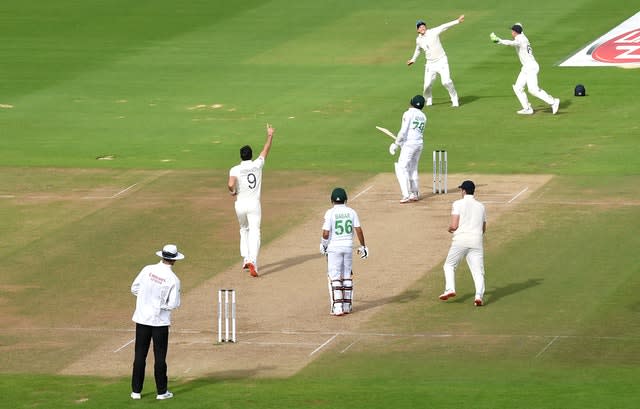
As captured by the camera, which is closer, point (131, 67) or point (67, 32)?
point (131, 67)

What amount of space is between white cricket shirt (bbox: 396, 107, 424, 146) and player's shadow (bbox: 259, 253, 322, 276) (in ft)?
14.2

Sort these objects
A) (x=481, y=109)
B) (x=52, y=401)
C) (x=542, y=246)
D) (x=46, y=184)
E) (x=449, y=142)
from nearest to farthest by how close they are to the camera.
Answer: (x=52, y=401) → (x=542, y=246) → (x=46, y=184) → (x=449, y=142) → (x=481, y=109)

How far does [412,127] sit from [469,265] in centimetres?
750

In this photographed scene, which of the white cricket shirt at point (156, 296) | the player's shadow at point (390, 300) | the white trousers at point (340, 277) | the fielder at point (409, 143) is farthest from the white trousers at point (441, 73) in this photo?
the white cricket shirt at point (156, 296)

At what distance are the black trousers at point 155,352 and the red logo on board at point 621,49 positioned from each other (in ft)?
95.8

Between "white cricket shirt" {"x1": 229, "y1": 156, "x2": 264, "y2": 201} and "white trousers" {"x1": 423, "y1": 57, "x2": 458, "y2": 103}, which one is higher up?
"white trousers" {"x1": 423, "y1": 57, "x2": 458, "y2": 103}

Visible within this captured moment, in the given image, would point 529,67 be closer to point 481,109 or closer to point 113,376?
point 481,109

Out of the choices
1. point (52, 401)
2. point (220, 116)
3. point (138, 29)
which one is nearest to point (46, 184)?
point (220, 116)

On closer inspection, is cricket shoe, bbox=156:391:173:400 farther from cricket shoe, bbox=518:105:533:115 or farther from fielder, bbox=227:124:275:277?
cricket shoe, bbox=518:105:533:115

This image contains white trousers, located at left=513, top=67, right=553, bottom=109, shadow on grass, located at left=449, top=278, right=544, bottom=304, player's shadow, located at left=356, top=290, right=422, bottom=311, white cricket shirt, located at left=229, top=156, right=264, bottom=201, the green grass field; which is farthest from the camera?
white trousers, located at left=513, top=67, right=553, bottom=109

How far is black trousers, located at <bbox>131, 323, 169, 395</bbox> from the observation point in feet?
71.0

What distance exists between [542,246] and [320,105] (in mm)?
15593

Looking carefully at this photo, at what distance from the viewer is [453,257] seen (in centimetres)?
2636

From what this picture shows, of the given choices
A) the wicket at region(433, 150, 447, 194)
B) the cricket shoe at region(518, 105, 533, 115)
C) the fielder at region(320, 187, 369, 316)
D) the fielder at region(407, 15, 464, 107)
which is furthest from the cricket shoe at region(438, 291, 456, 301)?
the fielder at region(407, 15, 464, 107)
